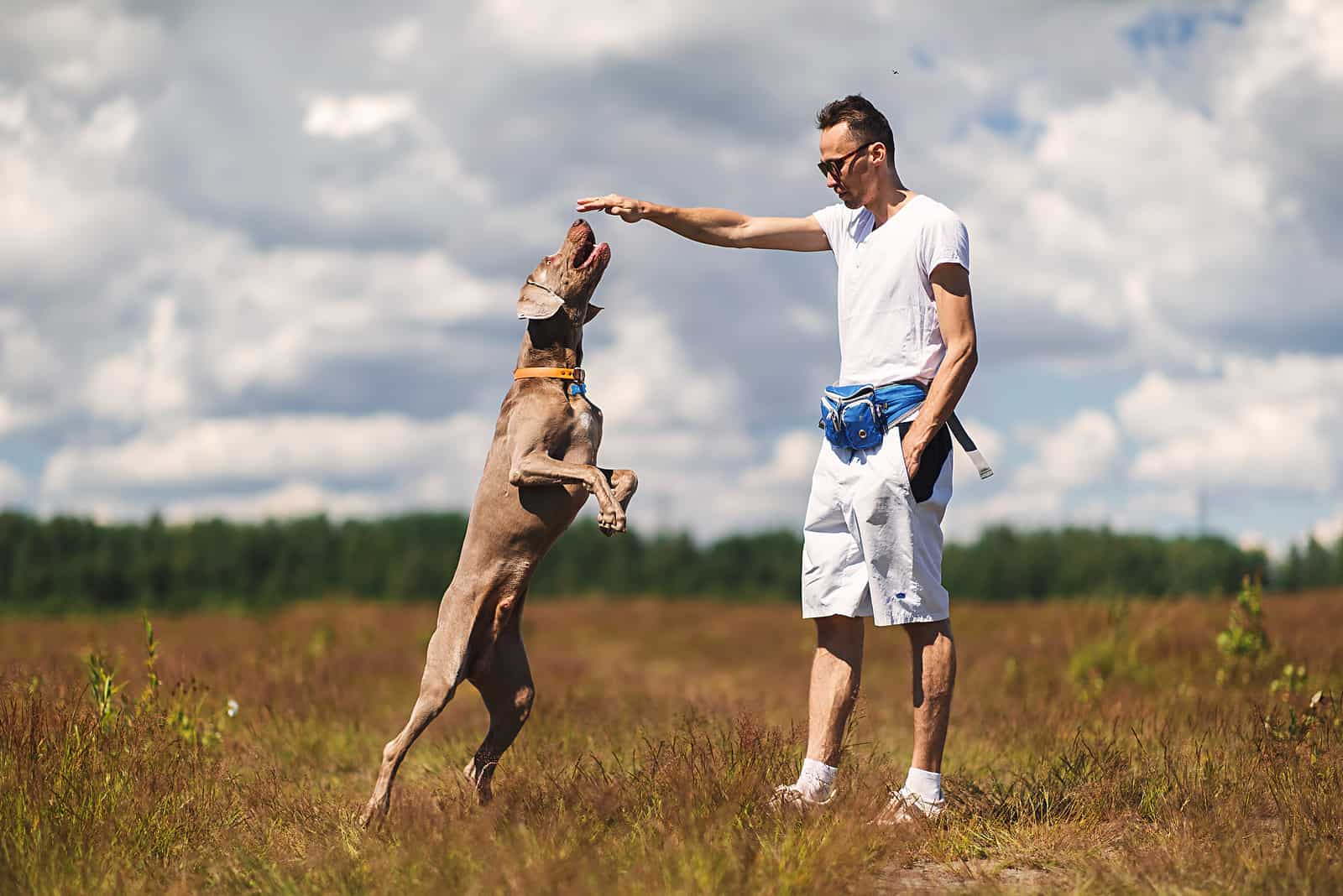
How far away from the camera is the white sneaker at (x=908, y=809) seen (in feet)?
15.6

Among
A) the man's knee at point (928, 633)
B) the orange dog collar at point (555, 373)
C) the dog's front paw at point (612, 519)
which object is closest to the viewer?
the dog's front paw at point (612, 519)

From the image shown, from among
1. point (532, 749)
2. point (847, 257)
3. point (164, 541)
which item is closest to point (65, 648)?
point (532, 749)

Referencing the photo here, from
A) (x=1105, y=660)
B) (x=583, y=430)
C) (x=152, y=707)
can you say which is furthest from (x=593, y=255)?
(x=1105, y=660)

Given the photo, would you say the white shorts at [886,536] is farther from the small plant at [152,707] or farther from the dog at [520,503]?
the small plant at [152,707]

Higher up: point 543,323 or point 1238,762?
point 543,323

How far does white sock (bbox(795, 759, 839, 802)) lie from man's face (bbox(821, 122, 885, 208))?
2469mm

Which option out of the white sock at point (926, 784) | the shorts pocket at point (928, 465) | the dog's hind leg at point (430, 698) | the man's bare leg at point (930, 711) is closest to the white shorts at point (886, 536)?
the shorts pocket at point (928, 465)

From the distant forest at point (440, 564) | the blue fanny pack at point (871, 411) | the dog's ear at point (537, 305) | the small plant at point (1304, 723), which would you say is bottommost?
the distant forest at point (440, 564)

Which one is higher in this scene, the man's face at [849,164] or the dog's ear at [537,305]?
the man's face at [849,164]

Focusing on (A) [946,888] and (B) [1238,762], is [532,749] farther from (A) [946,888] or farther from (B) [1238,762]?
(B) [1238,762]

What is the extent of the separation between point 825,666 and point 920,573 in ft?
2.06

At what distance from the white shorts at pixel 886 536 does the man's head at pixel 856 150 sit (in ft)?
3.54

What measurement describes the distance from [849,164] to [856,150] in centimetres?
7

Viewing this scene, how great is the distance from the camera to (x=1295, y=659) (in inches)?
364
